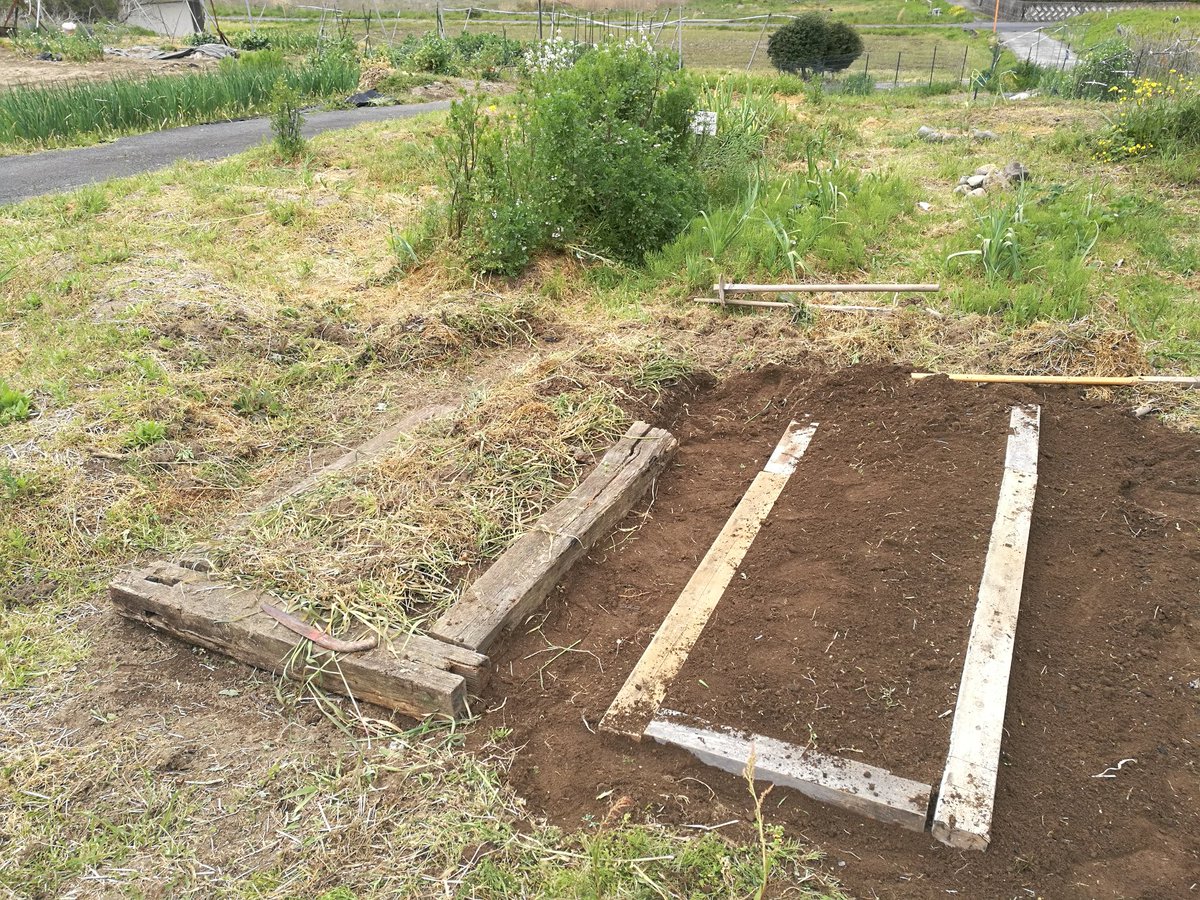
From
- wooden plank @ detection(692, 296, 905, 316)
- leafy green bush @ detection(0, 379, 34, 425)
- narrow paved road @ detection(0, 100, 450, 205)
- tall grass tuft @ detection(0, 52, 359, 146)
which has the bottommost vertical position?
leafy green bush @ detection(0, 379, 34, 425)

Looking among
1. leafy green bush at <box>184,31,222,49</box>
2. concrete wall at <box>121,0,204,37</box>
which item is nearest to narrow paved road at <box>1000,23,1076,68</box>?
leafy green bush at <box>184,31,222,49</box>

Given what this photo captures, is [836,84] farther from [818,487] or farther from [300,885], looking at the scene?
[300,885]

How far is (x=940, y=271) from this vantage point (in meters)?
5.11

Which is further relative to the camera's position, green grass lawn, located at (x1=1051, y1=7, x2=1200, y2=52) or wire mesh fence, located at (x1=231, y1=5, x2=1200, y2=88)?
green grass lawn, located at (x1=1051, y1=7, x2=1200, y2=52)

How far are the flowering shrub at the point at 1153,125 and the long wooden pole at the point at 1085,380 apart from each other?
5007 millimetres

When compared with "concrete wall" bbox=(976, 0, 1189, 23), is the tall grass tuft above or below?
below

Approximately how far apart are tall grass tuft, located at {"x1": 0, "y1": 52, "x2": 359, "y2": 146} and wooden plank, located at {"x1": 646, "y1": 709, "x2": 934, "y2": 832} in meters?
8.83

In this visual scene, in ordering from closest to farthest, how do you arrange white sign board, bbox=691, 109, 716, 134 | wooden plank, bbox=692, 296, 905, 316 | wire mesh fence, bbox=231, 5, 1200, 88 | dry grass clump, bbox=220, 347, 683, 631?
dry grass clump, bbox=220, 347, 683, 631 < wooden plank, bbox=692, 296, 905, 316 < white sign board, bbox=691, 109, 716, 134 < wire mesh fence, bbox=231, 5, 1200, 88

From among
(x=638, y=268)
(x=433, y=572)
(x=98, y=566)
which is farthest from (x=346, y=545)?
(x=638, y=268)

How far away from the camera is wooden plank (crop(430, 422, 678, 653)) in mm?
2578

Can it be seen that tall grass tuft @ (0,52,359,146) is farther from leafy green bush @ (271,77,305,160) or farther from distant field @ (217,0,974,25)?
distant field @ (217,0,974,25)

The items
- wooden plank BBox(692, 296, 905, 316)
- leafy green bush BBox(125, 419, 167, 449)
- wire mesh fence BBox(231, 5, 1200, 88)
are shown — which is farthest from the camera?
wire mesh fence BBox(231, 5, 1200, 88)

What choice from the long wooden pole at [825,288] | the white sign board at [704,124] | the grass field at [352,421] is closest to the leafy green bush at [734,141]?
the white sign board at [704,124]

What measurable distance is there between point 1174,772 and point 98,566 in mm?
3544
